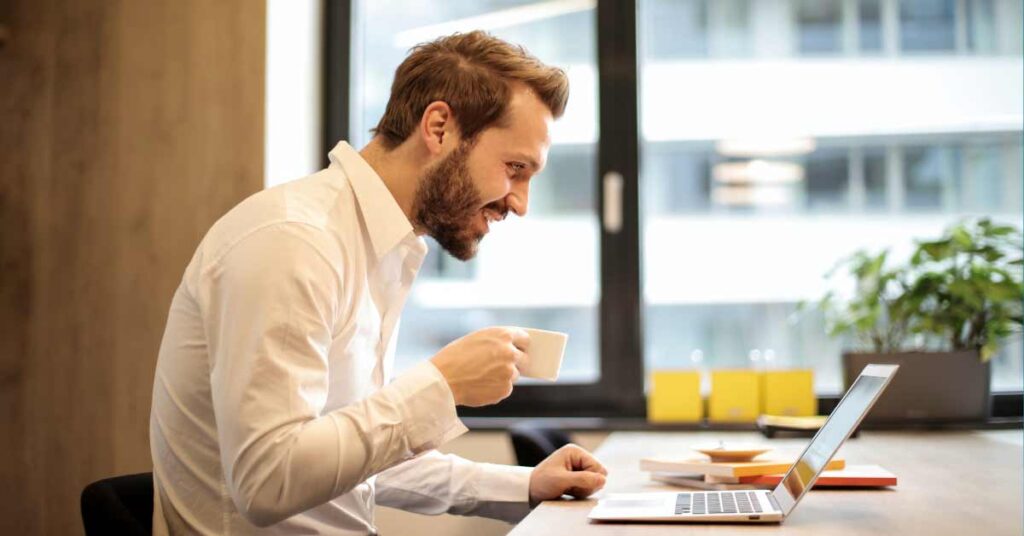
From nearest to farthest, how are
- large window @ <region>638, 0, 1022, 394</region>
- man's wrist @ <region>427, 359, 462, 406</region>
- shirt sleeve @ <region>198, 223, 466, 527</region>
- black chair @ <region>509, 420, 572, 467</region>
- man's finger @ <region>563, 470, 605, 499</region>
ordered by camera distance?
1. shirt sleeve @ <region>198, 223, 466, 527</region>
2. man's wrist @ <region>427, 359, 462, 406</region>
3. man's finger @ <region>563, 470, 605, 499</region>
4. black chair @ <region>509, 420, 572, 467</region>
5. large window @ <region>638, 0, 1022, 394</region>

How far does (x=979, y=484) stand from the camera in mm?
1698

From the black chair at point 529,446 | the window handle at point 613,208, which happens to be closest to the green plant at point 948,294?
the window handle at point 613,208

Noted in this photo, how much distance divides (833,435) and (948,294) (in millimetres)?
1770

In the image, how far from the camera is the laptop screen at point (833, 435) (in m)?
1.22

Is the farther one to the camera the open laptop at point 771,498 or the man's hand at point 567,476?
the man's hand at point 567,476

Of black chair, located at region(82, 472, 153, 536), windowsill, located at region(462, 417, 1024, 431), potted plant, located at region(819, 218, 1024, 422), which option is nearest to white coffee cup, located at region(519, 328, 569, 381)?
black chair, located at region(82, 472, 153, 536)

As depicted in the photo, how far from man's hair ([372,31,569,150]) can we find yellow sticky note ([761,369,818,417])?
1593 millimetres

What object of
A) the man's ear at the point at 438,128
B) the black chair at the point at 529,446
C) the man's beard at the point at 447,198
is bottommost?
the black chair at the point at 529,446

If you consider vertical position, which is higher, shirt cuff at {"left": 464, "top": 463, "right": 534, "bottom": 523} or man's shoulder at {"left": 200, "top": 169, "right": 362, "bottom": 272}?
man's shoulder at {"left": 200, "top": 169, "right": 362, "bottom": 272}

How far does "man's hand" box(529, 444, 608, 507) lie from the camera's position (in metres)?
1.53

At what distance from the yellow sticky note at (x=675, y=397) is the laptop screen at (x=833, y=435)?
→ 5.18ft

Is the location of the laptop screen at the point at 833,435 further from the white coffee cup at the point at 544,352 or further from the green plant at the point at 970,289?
the green plant at the point at 970,289

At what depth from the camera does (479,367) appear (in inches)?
51.6

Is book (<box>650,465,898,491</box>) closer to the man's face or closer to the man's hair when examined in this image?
the man's face
